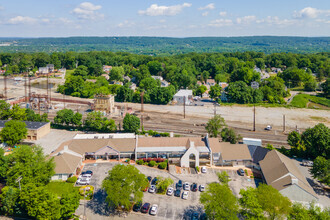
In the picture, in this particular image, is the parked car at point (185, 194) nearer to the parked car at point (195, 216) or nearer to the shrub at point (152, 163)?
the parked car at point (195, 216)

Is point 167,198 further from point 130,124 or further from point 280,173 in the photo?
point 130,124

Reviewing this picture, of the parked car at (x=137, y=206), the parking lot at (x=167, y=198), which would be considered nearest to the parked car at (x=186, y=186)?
the parking lot at (x=167, y=198)

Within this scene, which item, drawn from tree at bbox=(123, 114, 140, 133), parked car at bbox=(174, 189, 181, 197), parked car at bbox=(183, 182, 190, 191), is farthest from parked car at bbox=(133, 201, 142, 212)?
tree at bbox=(123, 114, 140, 133)

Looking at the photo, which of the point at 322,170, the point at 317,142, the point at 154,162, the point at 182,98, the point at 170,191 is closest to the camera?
the point at 170,191

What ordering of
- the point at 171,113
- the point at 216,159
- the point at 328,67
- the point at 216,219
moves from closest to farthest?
the point at 216,219 → the point at 216,159 → the point at 171,113 → the point at 328,67

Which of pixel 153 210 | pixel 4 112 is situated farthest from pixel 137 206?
pixel 4 112

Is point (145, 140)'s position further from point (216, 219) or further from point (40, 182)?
point (216, 219)

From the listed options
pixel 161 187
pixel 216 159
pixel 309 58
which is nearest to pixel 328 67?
pixel 309 58
